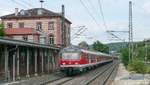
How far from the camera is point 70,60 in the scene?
46219 mm

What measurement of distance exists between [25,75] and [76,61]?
691 cm

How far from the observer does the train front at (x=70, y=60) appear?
151 feet

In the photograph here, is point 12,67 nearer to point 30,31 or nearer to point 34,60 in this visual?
point 34,60

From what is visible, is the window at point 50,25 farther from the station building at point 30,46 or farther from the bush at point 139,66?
the bush at point 139,66

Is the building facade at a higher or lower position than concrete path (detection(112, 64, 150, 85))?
higher

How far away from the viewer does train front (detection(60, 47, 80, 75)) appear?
151 ft

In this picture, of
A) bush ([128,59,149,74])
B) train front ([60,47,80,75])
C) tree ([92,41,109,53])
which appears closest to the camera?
bush ([128,59,149,74])

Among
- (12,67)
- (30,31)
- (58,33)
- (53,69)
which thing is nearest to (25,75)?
(12,67)

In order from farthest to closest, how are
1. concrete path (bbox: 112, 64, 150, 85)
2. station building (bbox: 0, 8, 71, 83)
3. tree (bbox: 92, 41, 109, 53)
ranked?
1. tree (bbox: 92, 41, 109, 53)
2. station building (bbox: 0, 8, 71, 83)
3. concrete path (bbox: 112, 64, 150, 85)

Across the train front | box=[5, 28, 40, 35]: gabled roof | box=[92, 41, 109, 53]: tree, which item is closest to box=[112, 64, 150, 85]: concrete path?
the train front

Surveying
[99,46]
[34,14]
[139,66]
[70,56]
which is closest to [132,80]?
[139,66]

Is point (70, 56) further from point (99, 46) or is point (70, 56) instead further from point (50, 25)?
point (99, 46)

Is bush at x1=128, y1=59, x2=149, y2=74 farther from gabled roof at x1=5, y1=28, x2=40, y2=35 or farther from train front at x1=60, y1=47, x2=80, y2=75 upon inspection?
gabled roof at x1=5, y1=28, x2=40, y2=35

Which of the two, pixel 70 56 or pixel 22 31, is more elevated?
pixel 22 31
